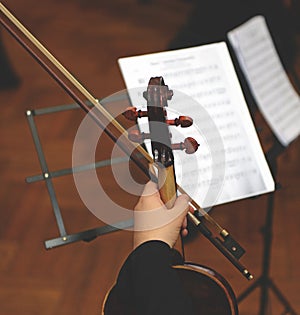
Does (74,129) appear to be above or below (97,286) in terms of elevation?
above

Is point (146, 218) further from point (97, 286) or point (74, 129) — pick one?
point (74, 129)

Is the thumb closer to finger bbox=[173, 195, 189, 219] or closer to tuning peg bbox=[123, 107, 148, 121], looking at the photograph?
finger bbox=[173, 195, 189, 219]

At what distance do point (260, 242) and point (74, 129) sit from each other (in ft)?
2.93

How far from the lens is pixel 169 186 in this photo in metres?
0.86

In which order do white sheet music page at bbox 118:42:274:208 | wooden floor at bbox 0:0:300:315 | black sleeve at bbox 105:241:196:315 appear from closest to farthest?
1. black sleeve at bbox 105:241:196:315
2. white sheet music page at bbox 118:42:274:208
3. wooden floor at bbox 0:0:300:315

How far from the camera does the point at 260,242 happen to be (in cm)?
182

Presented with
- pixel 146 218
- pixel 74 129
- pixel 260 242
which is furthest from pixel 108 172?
pixel 146 218

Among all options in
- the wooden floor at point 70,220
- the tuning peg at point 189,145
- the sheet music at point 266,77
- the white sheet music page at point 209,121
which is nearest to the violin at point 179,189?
the tuning peg at point 189,145

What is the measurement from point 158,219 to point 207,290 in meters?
0.16

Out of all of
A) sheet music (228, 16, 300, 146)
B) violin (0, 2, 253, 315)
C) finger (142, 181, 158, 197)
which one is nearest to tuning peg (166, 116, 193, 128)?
violin (0, 2, 253, 315)

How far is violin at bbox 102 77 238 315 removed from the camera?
2.67 feet

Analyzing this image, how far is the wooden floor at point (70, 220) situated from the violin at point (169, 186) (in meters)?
0.77

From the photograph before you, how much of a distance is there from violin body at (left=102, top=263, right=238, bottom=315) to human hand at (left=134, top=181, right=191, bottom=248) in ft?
0.26

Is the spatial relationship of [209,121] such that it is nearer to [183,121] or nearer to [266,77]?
[266,77]
